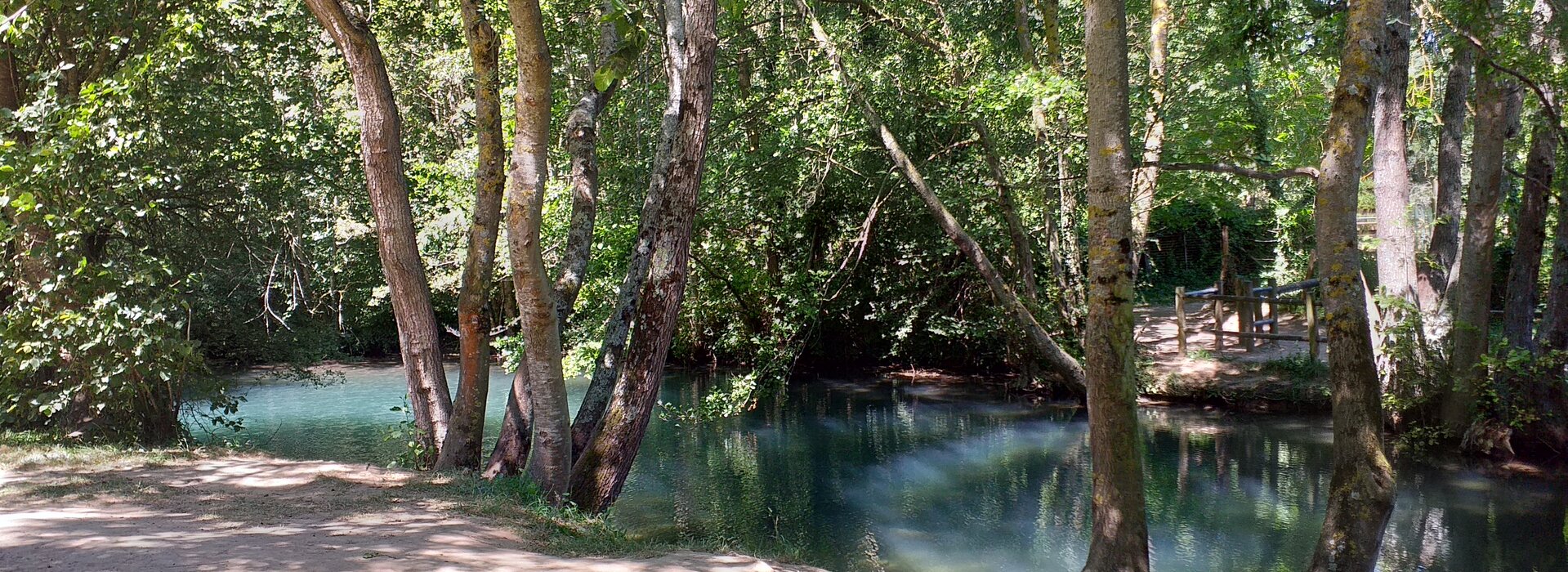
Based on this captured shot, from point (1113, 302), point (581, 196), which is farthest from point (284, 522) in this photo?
point (1113, 302)

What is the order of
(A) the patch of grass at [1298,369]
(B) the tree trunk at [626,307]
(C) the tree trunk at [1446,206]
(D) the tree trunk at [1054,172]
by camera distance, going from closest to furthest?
1. (B) the tree trunk at [626,307]
2. (C) the tree trunk at [1446,206]
3. (D) the tree trunk at [1054,172]
4. (A) the patch of grass at [1298,369]

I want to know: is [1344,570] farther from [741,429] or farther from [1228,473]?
[741,429]

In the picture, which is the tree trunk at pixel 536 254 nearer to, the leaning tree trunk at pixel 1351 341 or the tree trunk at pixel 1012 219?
the leaning tree trunk at pixel 1351 341

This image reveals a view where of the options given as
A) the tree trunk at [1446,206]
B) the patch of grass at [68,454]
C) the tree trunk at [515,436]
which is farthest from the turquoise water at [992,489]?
the patch of grass at [68,454]

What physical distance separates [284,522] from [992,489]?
25.1 feet

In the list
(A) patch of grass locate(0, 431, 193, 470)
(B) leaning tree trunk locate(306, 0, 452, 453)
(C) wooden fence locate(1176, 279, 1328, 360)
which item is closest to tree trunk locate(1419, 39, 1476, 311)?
(C) wooden fence locate(1176, 279, 1328, 360)

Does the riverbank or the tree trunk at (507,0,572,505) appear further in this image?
the tree trunk at (507,0,572,505)

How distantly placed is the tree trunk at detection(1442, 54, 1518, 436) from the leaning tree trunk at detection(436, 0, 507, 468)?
9841mm

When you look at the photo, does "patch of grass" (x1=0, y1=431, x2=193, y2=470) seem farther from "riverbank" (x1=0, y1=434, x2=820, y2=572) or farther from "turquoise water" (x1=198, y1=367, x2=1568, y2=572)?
"turquoise water" (x1=198, y1=367, x2=1568, y2=572)

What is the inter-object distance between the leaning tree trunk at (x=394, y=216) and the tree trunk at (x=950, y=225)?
6233 millimetres

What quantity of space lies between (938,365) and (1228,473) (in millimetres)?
7841

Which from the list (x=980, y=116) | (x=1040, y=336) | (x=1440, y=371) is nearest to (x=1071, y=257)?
(x=1040, y=336)

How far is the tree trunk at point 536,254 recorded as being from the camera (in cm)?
624

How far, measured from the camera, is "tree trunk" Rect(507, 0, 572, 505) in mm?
6242
